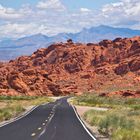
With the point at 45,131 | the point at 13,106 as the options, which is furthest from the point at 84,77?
the point at 45,131

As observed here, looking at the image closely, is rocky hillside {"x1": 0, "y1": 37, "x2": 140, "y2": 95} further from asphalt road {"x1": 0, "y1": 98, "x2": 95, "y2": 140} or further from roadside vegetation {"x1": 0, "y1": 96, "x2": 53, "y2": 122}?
asphalt road {"x1": 0, "y1": 98, "x2": 95, "y2": 140}

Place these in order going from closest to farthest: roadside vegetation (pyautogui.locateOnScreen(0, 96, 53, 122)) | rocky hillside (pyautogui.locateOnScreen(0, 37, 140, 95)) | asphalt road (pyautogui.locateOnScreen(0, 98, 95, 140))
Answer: asphalt road (pyautogui.locateOnScreen(0, 98, 95, 140)), roadside vegetation (pyautogui.locateOnScreen(0, 96, 53, 122)), rocky hillside (pyautogui.locateOnScreen(0, 37, 140, 95))

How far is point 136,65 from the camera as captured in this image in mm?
162250

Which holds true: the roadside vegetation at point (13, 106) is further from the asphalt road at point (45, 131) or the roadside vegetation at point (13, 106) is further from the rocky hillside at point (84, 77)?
the rocky hillside at point (84, 77)

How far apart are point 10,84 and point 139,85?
38.1 metres

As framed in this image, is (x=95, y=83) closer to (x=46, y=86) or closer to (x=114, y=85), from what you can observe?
(x=114, y=85)

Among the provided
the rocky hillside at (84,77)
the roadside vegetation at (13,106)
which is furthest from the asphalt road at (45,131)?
the rocky hillside at (84,77)

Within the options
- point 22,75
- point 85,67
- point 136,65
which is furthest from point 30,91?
point 85,67

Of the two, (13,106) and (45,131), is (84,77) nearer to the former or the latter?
(13,106)

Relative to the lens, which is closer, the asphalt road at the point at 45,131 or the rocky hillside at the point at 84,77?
the asphalt road at the point at 45,131

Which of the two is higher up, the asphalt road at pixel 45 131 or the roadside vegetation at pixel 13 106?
the asphalt road at pixel 45 131

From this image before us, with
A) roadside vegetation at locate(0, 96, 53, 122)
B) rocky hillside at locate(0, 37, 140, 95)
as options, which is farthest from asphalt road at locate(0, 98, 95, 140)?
rocky hillside at locate(0, 37, 140, 95)

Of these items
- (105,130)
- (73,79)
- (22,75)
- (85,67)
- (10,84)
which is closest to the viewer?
(105,130)

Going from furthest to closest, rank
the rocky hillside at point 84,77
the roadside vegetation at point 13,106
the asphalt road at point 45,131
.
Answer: the rocky hillside at point 84,77 → the roadside vegetation at point 13,106 → the asphalt road at point 45,131
